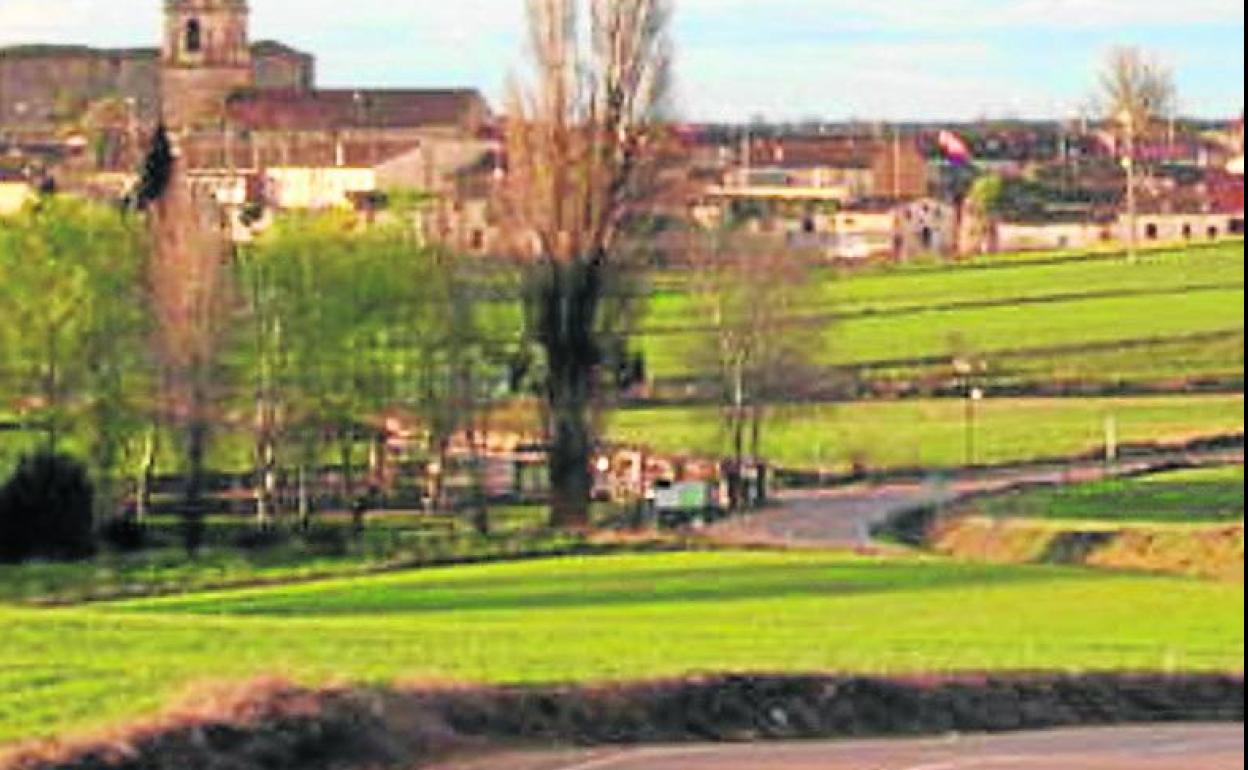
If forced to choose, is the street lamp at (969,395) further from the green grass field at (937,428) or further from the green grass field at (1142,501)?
the green grass field at (1142,501)

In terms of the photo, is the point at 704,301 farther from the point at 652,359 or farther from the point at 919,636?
the point at 919,636

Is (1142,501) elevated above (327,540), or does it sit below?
above

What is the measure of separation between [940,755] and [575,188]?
2970 centimetres

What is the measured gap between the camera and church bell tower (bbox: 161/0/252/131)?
150 m

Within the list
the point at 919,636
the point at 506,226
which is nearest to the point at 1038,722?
the point at 919,636

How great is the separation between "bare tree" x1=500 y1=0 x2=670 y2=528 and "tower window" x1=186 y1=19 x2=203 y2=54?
321ft

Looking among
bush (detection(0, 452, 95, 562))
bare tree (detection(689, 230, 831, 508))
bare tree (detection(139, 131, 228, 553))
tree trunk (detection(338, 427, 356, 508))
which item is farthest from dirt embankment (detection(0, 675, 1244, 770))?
bare tree (detection(689, 230, 831, 508))

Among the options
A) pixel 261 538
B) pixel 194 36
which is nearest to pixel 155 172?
pixel 261 538

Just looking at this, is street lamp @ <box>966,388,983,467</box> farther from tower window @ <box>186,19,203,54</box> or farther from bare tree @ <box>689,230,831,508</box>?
tower window @ <box>186,19,203,54</box>

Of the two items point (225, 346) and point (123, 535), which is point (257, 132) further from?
point (123, 535)

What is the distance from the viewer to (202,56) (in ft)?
504

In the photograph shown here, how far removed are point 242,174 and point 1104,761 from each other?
3491 inches

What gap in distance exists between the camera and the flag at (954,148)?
169250 mm

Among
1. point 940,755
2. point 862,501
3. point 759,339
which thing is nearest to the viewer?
point 940,755
